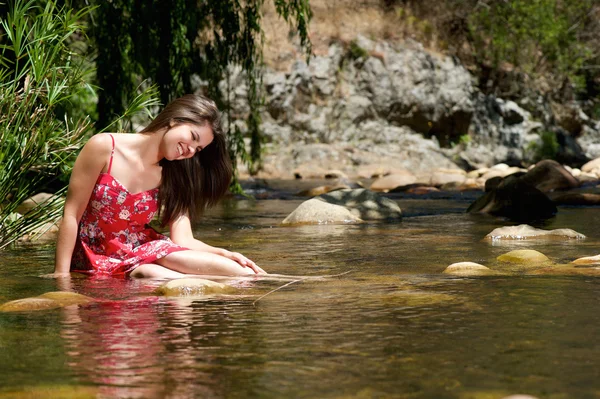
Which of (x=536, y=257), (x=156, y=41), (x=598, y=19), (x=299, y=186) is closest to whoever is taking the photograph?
(x=536, y=257)

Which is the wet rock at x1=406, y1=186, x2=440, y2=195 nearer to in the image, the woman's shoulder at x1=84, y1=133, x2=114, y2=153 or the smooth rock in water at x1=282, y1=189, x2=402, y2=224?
the smooth rock in water at x1=282, y1=189, x2=402, y2=224

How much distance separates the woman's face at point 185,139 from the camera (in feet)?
16.8

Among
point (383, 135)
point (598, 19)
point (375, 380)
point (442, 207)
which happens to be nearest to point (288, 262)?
point (375, 380)

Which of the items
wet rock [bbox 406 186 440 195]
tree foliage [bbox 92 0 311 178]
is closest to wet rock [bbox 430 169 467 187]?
wet rock [bbox 406 186 440 195]

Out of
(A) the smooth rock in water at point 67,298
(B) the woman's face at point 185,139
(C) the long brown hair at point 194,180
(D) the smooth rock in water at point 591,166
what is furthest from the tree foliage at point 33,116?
(D) the smooth rock in water at point 591,166

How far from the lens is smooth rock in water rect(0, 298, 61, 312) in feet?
13.4

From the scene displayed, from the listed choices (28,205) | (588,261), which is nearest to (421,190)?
(28,205)

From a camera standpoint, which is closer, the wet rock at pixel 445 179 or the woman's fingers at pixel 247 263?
the woman's fingers at pixel 247 263

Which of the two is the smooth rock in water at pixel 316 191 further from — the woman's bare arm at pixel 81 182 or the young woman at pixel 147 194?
the woman's bare arm at pixel 81 182

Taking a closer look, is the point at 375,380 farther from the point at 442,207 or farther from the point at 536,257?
the point at 442,207

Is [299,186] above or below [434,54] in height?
below

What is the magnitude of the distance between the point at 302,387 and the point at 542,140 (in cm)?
2288

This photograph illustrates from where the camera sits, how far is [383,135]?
23953 mm

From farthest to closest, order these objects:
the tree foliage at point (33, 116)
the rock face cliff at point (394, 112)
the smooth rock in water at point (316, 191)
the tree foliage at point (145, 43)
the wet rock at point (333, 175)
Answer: the rock face cliff at point (394, 112)
the wet rock at point (333, 175)
the smooth rock in water at point (316, 191)
the tree foliage at point (145, 43)
the tree foliage at point (33, 116)
